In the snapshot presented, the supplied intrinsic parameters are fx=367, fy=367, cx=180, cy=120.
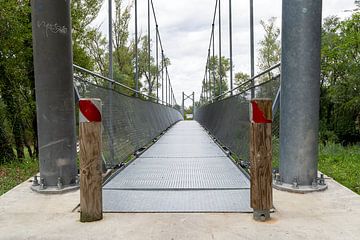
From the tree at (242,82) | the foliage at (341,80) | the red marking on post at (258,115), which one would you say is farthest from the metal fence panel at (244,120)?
the foliage at (341,80)

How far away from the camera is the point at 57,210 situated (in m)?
2.29

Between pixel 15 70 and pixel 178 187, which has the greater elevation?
pixel 15 70

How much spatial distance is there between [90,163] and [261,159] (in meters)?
0.95

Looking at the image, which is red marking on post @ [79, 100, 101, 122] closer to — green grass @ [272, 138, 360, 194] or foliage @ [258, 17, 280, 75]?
green grass @ [272, 138, 360, 194]

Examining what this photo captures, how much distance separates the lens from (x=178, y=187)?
292 cm

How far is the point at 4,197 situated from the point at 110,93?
1572mm

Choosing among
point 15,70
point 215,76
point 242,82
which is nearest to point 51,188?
point 242,82

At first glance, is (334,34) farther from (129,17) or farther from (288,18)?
(288,18)

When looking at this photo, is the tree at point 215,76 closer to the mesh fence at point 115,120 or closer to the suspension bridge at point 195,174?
the mesh fence at point 115,120

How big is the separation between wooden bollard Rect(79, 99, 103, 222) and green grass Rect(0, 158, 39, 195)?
1932mm

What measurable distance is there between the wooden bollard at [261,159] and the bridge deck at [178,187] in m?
0.25

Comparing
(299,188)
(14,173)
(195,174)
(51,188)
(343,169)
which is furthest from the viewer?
(14,173)

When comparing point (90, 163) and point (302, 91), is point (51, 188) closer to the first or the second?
point (90, 163)

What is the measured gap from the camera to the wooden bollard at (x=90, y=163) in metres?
2.04
